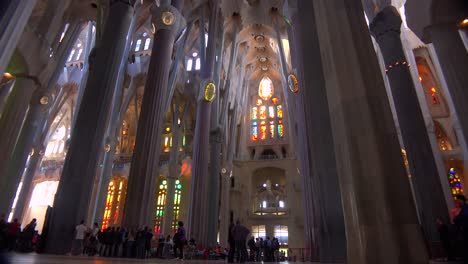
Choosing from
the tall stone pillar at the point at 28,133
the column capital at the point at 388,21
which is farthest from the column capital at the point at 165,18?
the tall stone pillar at the point at 28,133

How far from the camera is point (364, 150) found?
3479mm

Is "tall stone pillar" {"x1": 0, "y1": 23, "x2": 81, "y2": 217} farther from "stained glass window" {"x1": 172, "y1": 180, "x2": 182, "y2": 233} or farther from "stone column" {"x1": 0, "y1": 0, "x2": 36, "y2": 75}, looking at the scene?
"stained glass window" {"x1": 172, "y1": 180, "x2": 182, "y2": 233}

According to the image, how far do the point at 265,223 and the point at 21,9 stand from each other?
24.1 m

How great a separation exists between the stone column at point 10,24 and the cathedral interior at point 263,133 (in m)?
0.03

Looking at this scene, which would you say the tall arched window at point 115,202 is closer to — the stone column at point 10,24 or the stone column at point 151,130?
the stone column at point 151,130

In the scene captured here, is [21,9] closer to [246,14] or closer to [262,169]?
[246,14]

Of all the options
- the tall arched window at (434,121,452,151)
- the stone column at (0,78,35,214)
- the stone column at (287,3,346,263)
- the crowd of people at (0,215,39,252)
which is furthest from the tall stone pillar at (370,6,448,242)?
the tall arched window at (434,121,452,151)

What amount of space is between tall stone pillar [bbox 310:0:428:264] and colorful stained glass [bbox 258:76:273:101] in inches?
1099

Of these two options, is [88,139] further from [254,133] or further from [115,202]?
[254,133]

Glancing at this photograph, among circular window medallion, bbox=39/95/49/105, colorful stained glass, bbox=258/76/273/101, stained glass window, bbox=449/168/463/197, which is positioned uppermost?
colorful stained glass, bbox=258/76/273/101

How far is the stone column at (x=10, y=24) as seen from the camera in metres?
5.77

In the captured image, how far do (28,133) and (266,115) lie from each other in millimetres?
22118

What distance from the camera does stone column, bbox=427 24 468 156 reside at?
7.08 metres

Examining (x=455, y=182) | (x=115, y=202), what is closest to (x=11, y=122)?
(x=115, y=202)
